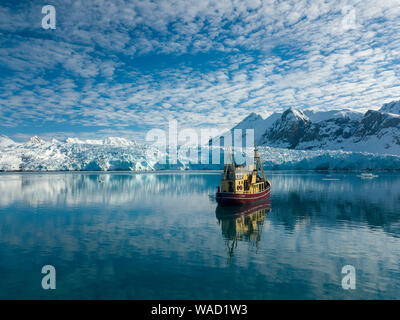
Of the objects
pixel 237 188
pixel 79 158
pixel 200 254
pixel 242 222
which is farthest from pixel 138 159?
pixel 200 254

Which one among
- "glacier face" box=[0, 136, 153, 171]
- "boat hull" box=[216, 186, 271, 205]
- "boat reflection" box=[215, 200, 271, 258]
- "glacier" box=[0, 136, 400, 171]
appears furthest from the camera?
"glacier face" box=[0, 136, 153, 171]

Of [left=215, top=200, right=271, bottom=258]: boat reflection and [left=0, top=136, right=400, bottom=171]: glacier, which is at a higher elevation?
[left=0, top=136, right=400, bottom=171]: glacier

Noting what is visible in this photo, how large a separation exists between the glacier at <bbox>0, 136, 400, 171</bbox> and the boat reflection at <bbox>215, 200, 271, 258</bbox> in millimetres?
86422

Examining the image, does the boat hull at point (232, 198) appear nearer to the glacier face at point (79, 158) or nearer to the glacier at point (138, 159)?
the glacier at point (138, 159)

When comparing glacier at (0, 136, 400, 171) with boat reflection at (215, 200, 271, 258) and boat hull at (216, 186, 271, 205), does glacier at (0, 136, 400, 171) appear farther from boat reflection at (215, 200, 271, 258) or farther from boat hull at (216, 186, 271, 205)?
boat reflection at (215, 200, 271, 258)

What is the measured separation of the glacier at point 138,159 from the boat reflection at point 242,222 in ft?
284

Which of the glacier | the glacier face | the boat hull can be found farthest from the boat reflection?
the glacier face

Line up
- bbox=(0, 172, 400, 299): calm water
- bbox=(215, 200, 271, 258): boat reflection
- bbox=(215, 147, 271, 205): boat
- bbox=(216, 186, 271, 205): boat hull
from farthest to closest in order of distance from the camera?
bbox=(215, 147, 271, 205): boat
bbox=(216, 186, 271, 205): boat hull
bbox=(215, 200, 271, 258): boat reflection
bbox=(0, 172, 400, 299): calm water

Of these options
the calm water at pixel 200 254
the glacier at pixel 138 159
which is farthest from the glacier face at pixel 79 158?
the calm water at pixel 200 254

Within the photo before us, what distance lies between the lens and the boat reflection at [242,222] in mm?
17484

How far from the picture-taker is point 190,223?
22.5m

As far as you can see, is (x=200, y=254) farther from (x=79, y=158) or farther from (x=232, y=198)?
(x=79, y=158)

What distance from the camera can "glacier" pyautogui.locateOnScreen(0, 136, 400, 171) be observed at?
109 metres

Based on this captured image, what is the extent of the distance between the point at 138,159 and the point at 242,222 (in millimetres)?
109170
